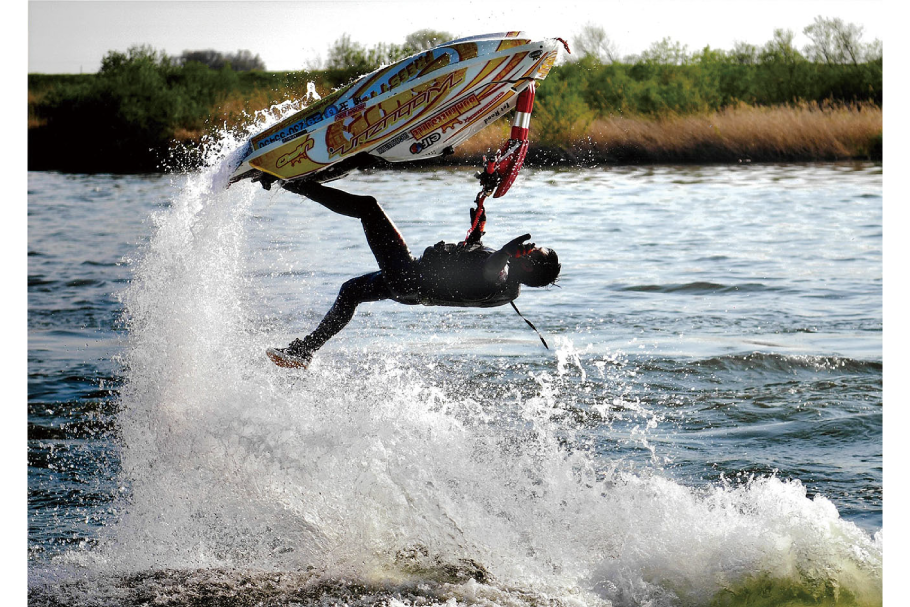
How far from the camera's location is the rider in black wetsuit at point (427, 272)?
203 inches

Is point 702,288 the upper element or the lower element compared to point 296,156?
lower

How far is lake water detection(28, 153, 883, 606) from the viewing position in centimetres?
582

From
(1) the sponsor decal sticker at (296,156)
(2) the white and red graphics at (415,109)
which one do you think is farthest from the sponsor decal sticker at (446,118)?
(1) the sponsor decal sticker at (296,156)

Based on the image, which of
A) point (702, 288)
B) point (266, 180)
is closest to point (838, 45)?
point (702, 288)

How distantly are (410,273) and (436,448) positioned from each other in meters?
1.46

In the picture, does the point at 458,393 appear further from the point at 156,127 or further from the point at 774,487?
the point at 156,127

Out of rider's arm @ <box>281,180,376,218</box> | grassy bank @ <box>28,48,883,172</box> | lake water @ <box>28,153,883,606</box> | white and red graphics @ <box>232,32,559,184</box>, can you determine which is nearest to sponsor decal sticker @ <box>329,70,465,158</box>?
white and red graphics @ <box>232,32,559,184</box>

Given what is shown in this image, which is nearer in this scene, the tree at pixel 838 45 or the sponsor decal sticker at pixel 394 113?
the sponsor decal sticker at pixel 394 113

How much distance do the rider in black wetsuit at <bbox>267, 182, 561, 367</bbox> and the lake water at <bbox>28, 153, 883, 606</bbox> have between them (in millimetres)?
842

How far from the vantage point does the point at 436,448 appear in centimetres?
630

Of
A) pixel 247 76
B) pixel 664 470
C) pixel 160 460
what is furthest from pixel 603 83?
pixel 160 460

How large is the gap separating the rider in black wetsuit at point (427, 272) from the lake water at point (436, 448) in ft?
2.76

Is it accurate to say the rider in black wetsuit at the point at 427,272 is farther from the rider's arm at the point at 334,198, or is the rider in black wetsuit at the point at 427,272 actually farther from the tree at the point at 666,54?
the tree at the point at 666,54

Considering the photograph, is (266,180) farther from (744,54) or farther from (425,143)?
(744,54)
